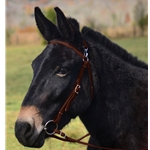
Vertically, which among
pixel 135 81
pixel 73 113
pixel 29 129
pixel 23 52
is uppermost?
pixel 23 52

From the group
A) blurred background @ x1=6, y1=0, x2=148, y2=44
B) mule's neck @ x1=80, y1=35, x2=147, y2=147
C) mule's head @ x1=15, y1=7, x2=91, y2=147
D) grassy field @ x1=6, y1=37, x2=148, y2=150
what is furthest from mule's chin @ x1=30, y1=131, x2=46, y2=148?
blurred background @ x1=6, y1=0, x2=148, y2=44

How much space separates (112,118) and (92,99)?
240 millimetres

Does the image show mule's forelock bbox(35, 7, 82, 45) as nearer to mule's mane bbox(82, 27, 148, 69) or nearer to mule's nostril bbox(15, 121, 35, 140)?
mule's mane bbox(82, 27, 148, 69)

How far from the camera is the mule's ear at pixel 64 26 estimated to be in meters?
2.55

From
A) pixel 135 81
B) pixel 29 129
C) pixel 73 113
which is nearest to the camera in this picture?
pixel 29 129

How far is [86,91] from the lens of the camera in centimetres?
260

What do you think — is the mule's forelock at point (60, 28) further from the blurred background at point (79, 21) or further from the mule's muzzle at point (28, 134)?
the blurred background at point (79, 21)

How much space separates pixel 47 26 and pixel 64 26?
0.18 meters

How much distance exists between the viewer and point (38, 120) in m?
2.44

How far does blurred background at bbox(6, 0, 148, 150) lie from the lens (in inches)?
222

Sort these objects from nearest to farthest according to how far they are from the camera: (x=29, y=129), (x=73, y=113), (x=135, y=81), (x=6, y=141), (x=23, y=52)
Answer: (x=29, y=129), (x=73, y=113), (x=135, y=81), (x=6, y=141), (x=23, y=52)

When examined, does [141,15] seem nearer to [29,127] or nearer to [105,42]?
[105,42]
